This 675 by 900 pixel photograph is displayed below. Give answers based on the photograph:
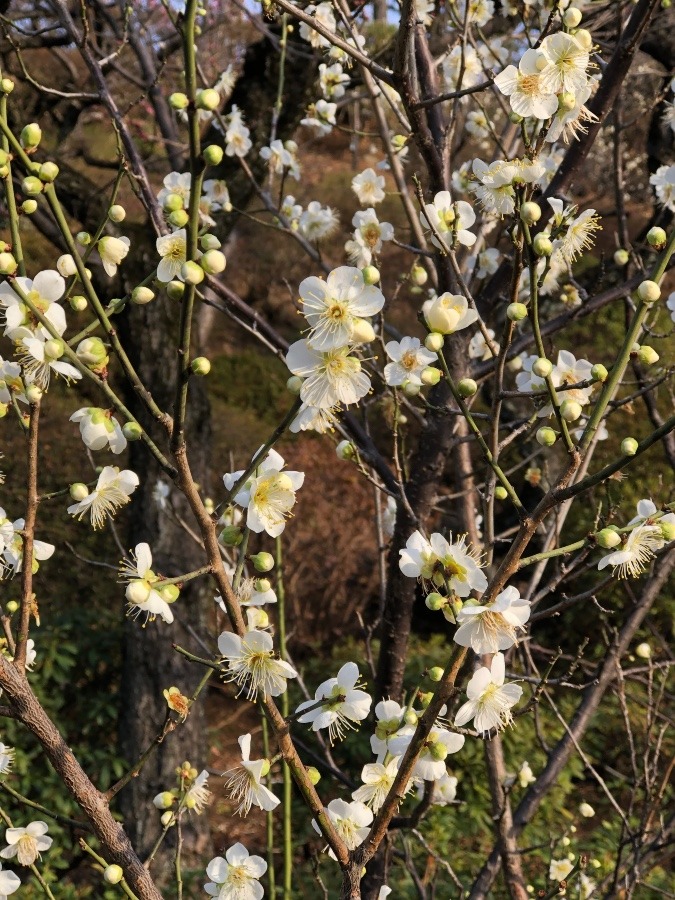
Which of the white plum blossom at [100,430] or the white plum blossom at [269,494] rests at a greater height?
the white plum blossom at [100,430]

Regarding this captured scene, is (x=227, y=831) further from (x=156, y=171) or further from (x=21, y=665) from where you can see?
(x=156, y=171)

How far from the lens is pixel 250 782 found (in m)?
1.11

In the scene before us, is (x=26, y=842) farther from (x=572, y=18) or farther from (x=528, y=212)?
(x=572, y=18)

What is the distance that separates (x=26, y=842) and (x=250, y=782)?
1.59ft

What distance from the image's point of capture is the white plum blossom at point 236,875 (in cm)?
115

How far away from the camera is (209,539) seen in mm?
929

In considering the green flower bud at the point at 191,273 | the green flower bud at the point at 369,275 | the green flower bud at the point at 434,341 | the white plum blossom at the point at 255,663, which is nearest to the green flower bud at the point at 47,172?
the green flower bud at the point at 191,273

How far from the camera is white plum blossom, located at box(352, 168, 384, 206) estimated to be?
2.49 metres

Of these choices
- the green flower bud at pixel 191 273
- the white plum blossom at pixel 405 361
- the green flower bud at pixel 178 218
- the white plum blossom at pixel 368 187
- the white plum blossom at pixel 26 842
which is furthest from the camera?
the white plum blossom at pixel 368 187

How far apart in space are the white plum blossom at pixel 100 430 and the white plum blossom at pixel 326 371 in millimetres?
228

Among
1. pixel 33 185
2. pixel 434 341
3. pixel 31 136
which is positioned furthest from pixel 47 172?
pixel 434 341

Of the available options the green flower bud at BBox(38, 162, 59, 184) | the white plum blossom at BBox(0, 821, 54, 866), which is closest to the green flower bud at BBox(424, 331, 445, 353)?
the green flower bud at BBox(38, 162, 59, 184)

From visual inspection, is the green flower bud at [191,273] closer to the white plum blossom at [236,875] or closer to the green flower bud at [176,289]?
the green flower bud at [176,289]

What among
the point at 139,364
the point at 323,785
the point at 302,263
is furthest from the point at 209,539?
the point at 302,263
